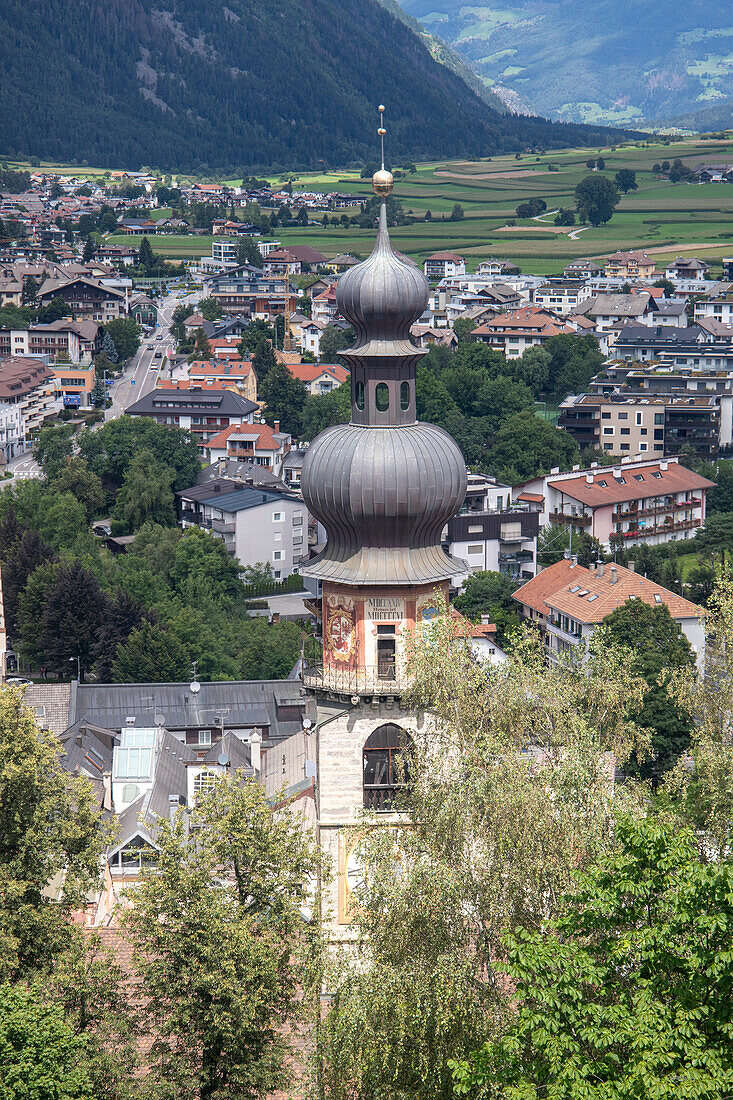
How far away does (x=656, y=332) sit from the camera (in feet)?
585

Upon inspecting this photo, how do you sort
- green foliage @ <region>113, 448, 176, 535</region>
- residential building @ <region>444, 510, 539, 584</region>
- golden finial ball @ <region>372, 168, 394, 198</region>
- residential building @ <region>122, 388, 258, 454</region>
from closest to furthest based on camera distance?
golden finial ball @ <region>372, 168, 394, 198</region> < residential building @ <region>444, 510, 539, 584</region> < green foliage @ <region>113, 448, 176, 535</region> < residential building @ <region>122, 388, 258, 454</region>

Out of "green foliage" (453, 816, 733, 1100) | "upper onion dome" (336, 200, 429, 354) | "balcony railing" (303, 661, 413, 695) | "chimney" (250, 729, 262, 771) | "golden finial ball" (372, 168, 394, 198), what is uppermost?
"golden finial ball" (372, 168, 394, 198)

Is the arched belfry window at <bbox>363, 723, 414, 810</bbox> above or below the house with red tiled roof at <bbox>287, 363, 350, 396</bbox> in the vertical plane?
above

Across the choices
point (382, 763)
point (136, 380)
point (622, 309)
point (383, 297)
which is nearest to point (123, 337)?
point (136, 380)

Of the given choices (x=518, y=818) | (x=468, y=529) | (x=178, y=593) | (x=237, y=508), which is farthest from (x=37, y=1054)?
(x=237, y=508)

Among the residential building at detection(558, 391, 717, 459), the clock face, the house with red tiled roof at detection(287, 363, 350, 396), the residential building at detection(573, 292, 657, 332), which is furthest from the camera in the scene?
the residential building at detection(573, 292, 657, 332)

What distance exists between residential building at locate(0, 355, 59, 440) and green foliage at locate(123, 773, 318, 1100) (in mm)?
137798

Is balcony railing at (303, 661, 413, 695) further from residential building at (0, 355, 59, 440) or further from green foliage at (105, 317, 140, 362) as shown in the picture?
green foliage at (105, 317, 140, 362)

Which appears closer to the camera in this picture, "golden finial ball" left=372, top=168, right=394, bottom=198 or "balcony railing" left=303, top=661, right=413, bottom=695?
"balcony railing" left=303, top=661, right=413, bottom=695

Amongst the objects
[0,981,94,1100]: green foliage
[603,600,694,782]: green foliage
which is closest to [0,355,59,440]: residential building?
[603,600,694,782]: green foliage

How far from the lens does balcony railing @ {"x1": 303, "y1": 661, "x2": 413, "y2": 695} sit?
29502 millimetres

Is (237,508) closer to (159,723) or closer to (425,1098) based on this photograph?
(159,723)

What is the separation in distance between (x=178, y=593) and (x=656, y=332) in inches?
3385

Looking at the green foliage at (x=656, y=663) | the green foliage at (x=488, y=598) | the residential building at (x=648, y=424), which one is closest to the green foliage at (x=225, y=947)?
the green foliage at (x=656, y=663)
